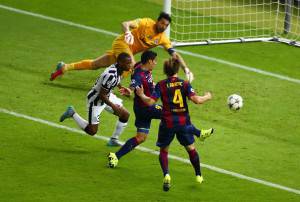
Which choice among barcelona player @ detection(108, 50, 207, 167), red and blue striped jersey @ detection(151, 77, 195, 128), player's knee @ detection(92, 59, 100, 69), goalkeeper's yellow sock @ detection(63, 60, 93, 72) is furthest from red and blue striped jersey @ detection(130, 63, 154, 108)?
goalkeeper's yellow sock @ detection(63, 60, 93, 72)

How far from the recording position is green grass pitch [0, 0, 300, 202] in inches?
575

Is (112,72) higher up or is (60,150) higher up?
(112,72)

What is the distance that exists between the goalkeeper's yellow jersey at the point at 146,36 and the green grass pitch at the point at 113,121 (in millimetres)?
1254

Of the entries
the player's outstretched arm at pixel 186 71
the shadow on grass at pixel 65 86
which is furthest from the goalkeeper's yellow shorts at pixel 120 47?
the shadow on grass at pixel 65 86

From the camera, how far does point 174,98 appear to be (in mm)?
14312

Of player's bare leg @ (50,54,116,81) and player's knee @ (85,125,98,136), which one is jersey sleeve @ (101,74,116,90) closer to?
player's knee @ (85,125,98,136)

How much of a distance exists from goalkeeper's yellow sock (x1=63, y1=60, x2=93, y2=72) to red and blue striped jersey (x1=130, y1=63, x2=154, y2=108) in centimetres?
355

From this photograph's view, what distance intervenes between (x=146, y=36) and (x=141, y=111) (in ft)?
10.9

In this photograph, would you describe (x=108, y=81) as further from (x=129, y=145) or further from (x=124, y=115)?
(x=129, y=145)

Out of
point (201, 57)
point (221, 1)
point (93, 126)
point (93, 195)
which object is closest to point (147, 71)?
point (93, 126)

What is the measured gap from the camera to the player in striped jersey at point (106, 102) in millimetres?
15516

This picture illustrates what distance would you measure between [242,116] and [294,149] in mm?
1908

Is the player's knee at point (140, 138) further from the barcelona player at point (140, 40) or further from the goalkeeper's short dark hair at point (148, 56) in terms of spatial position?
the barcelona player at point (140, 40)

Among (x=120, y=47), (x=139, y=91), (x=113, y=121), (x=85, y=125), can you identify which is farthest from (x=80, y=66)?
(x=139, y=91)
